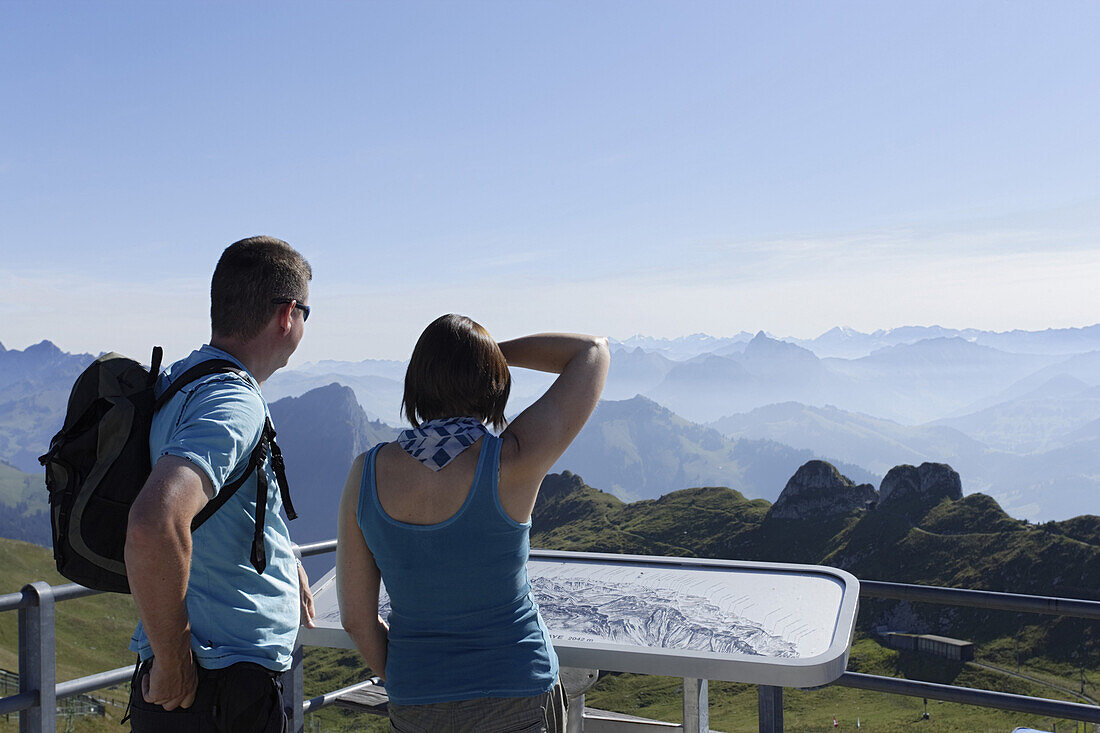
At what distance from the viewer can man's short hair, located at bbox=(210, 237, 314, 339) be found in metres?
2.40

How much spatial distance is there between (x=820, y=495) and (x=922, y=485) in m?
12.2

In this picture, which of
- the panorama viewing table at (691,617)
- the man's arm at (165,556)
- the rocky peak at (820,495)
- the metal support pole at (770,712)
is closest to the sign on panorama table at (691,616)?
the panorama viewing table at (691,617)

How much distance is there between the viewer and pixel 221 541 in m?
2.24

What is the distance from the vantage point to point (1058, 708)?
365cm

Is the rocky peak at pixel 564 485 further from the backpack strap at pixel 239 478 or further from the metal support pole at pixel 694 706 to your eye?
the backpack strap at pixel 239 478

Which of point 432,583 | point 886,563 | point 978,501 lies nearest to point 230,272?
point 432,583

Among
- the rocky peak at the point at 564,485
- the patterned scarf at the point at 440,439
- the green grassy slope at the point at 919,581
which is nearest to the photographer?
the patterned scarf at the point at 440,439

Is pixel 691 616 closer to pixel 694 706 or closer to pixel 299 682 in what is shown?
pixel 694 706

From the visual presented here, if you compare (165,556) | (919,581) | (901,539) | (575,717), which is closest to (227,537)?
(165,556)

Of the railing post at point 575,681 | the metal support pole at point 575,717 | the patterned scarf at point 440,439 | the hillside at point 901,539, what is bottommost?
the hillside at point 901,539

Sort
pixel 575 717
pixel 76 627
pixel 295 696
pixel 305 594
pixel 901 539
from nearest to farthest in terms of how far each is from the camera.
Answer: pixel 305 594 → pixel 575 717 → pixel 295 696 → pixel 901 539 → pixel 76 627

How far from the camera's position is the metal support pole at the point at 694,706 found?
3194 mm

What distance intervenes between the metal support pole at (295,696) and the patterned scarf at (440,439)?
1.96 meters

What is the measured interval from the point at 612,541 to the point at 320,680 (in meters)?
42.0
